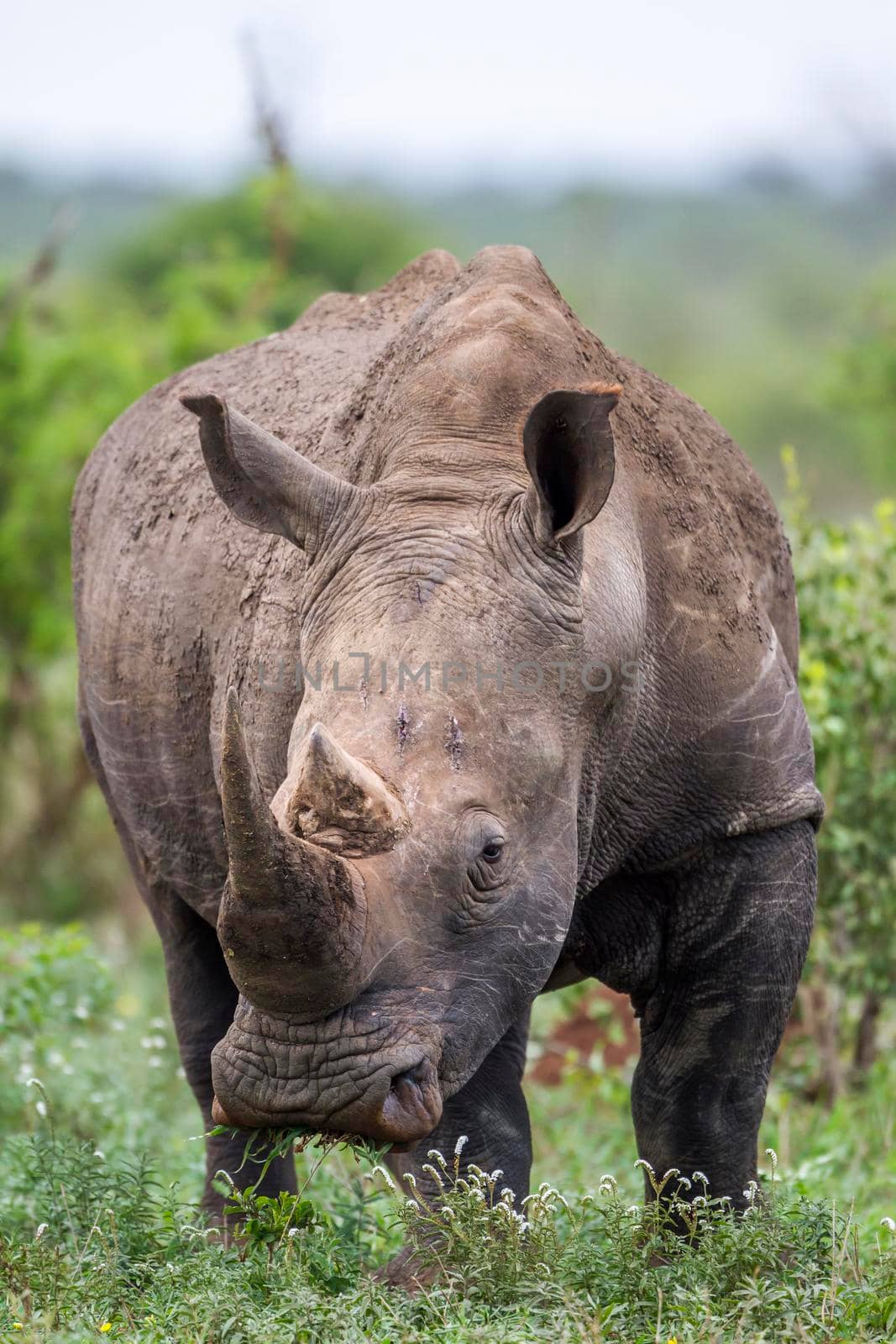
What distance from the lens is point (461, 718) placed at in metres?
4.32

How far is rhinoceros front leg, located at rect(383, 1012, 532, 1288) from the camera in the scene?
17.8ft

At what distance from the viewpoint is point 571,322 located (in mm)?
5348

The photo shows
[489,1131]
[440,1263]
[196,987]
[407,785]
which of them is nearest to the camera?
[407,785]

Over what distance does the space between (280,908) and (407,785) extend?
49 cm

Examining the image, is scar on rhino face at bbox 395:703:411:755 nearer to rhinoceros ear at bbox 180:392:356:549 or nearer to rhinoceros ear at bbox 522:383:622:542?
rhinoceros ear at bbox 522:383:622:542

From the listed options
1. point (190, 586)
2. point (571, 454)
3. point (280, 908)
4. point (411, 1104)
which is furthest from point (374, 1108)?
point (190, 586)

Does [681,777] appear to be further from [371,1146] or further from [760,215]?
[760,215]

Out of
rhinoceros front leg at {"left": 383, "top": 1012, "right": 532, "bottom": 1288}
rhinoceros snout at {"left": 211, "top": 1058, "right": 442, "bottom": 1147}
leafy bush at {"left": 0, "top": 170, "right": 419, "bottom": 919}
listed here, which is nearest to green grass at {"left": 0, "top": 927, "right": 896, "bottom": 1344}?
rhinoceros front leg at {"left": 383, "top": 1012, "right": 532, "bottom": 1288}

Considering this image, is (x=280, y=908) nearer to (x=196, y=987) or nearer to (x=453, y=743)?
(x=453, y=743)

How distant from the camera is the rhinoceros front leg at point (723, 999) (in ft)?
17.3

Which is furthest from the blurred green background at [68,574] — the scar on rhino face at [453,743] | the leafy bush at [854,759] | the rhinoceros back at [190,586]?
the scar on rhino face at [453,743]

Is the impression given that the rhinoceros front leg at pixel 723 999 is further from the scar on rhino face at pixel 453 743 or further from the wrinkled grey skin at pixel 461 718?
the scar on rhino face at pixel 453 743

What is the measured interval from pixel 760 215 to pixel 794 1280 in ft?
336

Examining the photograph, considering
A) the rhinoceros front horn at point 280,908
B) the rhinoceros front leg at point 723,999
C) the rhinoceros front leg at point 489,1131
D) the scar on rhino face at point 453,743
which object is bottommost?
the rhinoceros front leg at point 489,1131
